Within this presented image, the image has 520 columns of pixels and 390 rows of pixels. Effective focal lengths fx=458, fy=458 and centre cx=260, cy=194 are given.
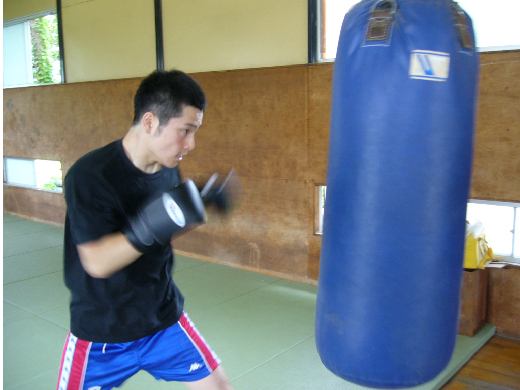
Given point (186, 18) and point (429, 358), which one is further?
point (186, 18)

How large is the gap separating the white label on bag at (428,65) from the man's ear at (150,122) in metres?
0.80

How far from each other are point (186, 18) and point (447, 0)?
12.2 feet

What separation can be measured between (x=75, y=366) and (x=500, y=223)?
277 cm

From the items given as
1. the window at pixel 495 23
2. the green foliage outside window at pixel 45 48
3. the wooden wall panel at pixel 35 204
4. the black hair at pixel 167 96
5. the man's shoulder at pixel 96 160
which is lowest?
the wooden wall panel at pixel 35 204

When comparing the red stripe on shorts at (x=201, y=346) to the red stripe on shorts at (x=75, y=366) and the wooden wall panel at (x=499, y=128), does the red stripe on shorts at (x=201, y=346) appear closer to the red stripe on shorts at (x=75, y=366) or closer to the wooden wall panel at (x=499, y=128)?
the red stripe on shorts at (x=75, y=366)

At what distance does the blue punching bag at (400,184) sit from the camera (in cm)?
121

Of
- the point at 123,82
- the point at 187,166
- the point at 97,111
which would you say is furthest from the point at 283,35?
the point at 97,111

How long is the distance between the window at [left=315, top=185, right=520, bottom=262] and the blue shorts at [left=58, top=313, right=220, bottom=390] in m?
1.59

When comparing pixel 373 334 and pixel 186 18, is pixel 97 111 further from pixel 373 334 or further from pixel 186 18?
pixel 373 334

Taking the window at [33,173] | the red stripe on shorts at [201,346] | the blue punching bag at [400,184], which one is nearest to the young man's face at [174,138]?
the blue punching bag at [400,184]

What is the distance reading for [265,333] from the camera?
10.0ft

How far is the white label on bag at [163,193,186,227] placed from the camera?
1403mm

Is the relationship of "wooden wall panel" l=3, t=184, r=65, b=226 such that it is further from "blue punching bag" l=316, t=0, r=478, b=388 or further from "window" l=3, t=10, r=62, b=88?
"blue punching bag" l=316, t=0, r=478, b=388

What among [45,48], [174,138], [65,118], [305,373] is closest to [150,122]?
[174,138]
